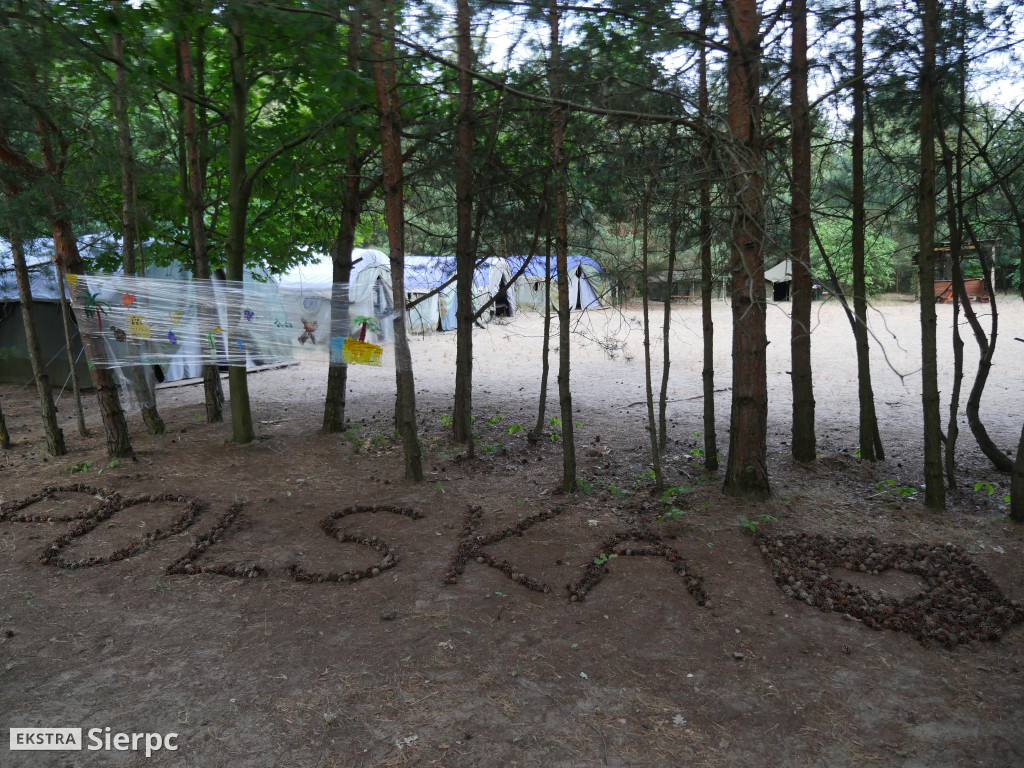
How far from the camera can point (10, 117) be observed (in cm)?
626

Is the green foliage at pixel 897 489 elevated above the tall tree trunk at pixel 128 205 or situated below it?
below

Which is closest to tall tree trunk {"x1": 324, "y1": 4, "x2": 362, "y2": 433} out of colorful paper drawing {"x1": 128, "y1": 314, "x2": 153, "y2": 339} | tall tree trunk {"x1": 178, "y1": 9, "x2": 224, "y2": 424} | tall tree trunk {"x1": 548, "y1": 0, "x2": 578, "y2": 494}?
tall tree trunk {"x1": 178, "y1": 9, "x2": 224, "y2": 424}

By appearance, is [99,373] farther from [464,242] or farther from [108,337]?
[464,242]

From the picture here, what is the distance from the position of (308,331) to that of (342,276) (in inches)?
57.5

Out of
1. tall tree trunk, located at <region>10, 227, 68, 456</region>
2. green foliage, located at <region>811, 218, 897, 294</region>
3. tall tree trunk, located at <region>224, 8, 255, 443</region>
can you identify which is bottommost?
tall tree trunk, located at <region>10, 227, 68, 456</region>

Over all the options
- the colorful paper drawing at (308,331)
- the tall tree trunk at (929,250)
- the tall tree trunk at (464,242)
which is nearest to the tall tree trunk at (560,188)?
the tall tree trunk at (464,242)

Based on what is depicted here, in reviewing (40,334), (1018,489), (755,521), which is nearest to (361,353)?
(755,521)

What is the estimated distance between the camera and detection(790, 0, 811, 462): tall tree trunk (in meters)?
5.90

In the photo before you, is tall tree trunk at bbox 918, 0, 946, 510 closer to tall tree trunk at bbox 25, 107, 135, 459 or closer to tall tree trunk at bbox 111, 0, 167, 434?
tall tree trunk at bbox 111, 0, 167, 434

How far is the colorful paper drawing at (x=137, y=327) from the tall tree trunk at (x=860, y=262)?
702cm

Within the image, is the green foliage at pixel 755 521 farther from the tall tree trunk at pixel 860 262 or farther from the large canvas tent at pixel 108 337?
the large canvas tent at pixel 108 337

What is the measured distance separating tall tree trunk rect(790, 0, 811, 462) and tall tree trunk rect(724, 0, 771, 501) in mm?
362

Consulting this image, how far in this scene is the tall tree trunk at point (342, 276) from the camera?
24.7ft

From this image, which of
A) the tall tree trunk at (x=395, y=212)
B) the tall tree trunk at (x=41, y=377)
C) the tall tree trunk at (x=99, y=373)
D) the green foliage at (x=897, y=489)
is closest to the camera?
the tall tree trunk at (x=395, y=212)
